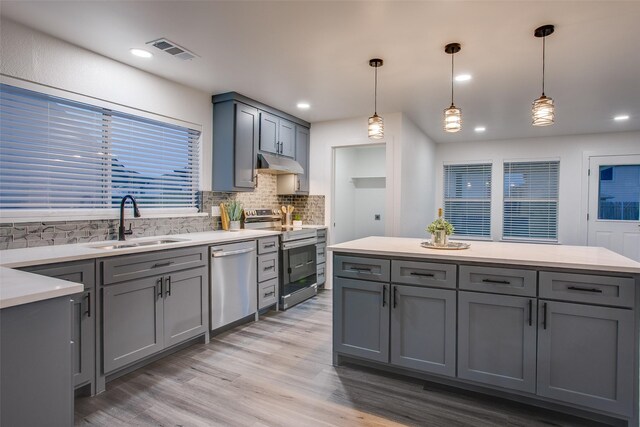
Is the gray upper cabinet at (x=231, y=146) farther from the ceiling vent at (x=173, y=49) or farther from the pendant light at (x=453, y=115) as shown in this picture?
the pendant light at (x=453, y=115)

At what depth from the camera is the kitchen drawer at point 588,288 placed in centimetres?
184

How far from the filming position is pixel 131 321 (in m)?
2.42

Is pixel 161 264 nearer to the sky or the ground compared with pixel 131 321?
nearer to the sky

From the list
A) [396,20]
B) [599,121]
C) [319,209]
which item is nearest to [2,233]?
[396,20]

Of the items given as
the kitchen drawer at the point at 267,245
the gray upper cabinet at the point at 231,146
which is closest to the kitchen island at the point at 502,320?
the kitchen drawer at the point at 267,245

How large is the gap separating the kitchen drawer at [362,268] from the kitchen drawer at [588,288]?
0.94 meters

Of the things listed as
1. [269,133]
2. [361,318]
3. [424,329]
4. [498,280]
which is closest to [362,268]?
[361,318]

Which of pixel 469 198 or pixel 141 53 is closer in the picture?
pixel 141 53

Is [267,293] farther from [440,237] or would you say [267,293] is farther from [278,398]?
[440,237]

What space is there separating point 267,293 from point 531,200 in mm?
5423

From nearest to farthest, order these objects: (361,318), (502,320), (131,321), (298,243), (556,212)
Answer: (502,320) → (131,321) → (361,318) → (298,243) → (556,212)

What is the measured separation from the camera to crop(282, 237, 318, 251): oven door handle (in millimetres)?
4023

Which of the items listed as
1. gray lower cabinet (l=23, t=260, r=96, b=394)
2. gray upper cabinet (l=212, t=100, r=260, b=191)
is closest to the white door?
gray upper cabinet (l=212, t=100, r=260, b=191)

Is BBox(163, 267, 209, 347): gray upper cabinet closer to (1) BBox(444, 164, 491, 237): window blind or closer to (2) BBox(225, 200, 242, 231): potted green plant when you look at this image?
(2) BBox(225, 200, 242, 231): potted green plant
